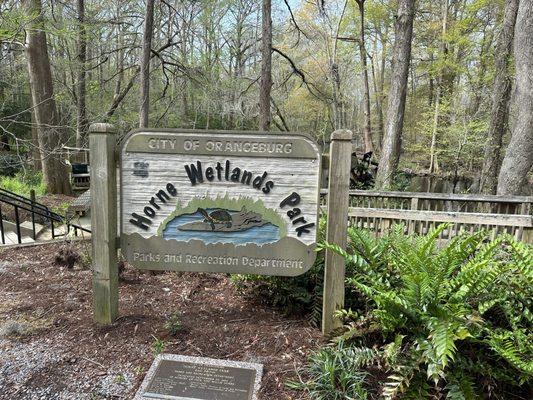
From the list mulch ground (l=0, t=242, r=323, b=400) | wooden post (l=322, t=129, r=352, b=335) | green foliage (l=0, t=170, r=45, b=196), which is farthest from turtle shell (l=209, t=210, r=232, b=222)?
green foliage (l=0, t=170, r=45, b=196)

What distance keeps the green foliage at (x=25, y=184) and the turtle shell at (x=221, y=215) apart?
747cm

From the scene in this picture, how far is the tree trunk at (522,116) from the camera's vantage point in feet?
23.9

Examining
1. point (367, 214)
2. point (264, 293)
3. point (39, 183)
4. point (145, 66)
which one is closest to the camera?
point (264, 293)

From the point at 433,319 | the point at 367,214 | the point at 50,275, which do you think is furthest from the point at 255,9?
the point at 433,319

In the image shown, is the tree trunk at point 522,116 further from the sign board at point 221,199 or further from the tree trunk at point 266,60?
the sign board at point 221,199

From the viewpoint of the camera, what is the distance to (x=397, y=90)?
10.4 metres

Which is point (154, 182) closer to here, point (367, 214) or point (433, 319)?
point (433, 319)

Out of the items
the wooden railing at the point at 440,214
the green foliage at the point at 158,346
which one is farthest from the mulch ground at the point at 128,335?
the wooden railing at the point at 440,214

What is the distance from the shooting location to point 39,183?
11742 mm

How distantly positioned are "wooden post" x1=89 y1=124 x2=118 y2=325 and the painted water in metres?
0.41

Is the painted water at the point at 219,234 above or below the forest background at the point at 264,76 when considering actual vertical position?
below

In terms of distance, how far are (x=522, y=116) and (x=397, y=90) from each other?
→ 3432 millimetres

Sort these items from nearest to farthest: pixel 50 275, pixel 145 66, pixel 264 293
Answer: pixel 264 293 < pixel 50 275 < pixel 145 66

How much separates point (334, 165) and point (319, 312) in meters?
1.11
